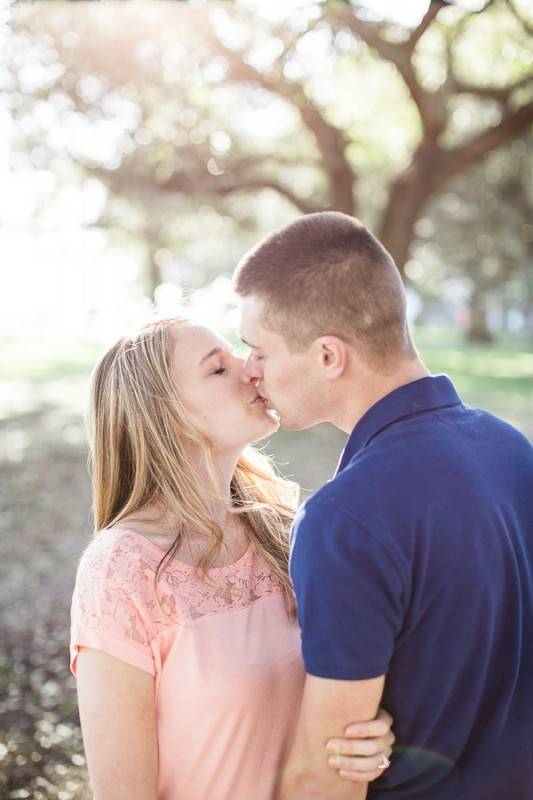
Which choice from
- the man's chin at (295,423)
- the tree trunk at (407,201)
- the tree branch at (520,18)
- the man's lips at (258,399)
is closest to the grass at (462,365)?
the tree trunk at (407,201)

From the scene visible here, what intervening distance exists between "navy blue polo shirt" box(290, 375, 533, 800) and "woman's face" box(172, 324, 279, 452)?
698 millimetres

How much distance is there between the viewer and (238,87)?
14.8m

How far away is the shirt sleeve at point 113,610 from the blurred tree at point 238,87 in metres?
10.7

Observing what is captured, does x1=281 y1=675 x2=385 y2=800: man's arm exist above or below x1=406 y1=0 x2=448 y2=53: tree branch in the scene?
below

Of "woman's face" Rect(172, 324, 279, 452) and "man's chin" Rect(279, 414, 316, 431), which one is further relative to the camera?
"woman's face" Rect(172, 324, 279, 452)

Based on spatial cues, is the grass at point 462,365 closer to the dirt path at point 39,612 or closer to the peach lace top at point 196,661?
the dirt path at point 39,612

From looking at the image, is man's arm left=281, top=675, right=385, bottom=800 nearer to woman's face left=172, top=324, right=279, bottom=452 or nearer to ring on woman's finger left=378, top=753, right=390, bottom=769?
ring on woman's finger left=378, top=753, right=390, bottom=769

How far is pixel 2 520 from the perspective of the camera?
9.77 metres

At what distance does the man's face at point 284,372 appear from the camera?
238 cm

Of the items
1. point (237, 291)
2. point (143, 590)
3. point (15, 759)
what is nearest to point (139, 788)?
point (143, 590)

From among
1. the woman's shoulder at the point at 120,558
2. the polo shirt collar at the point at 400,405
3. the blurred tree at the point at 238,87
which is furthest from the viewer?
the blurred tree at the point at 238,87

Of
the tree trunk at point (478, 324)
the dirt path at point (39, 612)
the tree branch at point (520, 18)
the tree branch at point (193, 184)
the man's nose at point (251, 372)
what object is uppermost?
the tree branch at point (520, 18)

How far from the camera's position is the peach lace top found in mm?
2354
